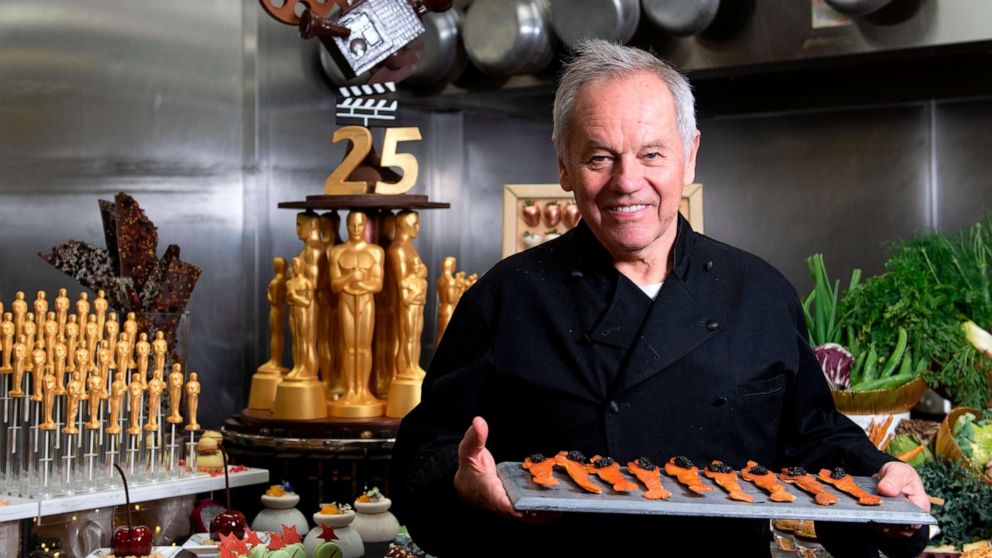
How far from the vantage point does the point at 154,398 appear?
2.69 m

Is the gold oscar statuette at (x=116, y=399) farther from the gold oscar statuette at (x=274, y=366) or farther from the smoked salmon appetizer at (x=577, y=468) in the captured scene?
the smoked salmon appetizer at (x=577, y=468)

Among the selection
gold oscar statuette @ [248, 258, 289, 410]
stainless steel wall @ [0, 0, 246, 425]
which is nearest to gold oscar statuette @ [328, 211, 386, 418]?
gold oscar statuette @ [248, 258, 289, 410]

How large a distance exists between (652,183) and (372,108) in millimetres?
1881

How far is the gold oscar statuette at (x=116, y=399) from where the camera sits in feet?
8.54

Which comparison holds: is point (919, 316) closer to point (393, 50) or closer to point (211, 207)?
point (393, 50)

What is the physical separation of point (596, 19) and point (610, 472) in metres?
2.63

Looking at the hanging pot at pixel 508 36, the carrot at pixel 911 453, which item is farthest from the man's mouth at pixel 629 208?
the hanging pot at pixel 508 36

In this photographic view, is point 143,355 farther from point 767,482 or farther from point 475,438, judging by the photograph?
point 767,482

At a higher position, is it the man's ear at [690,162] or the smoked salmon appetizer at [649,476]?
the man's ear at [690,162]

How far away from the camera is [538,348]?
165 cm

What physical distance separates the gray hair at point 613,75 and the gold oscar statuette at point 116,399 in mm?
1410

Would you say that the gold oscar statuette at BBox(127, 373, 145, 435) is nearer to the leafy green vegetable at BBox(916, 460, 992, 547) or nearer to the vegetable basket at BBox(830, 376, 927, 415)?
the vegetable basket at BBox(830, 376, 927, 415)

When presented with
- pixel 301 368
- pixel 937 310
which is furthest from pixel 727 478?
pixel 301 368

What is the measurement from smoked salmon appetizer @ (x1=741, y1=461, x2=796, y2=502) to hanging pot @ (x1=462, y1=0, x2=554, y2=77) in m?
2.72
